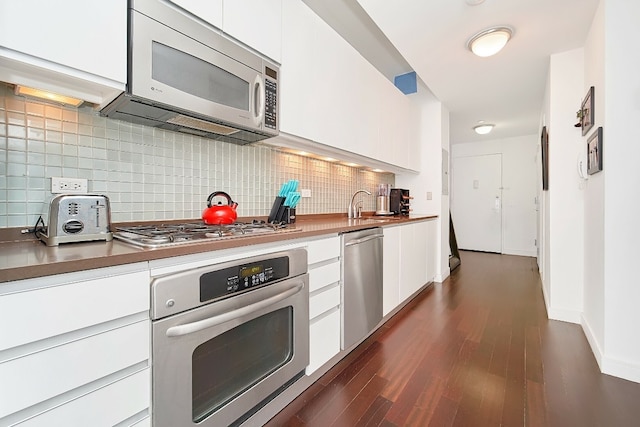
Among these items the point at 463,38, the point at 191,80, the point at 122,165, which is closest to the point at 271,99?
the point at 191,80

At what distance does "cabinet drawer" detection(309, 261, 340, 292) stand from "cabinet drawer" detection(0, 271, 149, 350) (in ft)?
2.77

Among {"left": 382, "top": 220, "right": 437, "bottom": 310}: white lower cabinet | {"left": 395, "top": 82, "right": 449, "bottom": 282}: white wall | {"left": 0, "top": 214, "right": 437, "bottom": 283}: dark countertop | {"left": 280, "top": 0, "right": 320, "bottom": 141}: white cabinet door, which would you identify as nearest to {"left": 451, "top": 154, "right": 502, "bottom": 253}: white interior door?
{"left": 395, "top": 82, "right": 449, "bottom": 282}: white wall

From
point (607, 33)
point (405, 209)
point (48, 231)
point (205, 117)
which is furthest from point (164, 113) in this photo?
point (405, 209)

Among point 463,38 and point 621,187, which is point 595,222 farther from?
point 463,38

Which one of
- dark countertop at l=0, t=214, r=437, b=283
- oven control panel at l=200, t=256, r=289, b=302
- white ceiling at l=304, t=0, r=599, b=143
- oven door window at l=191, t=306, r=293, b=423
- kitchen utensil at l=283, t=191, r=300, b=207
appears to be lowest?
oven door window at l=191, t=306, r=293, b=423

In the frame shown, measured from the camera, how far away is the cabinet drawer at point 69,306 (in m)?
0.63

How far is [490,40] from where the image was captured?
226cm

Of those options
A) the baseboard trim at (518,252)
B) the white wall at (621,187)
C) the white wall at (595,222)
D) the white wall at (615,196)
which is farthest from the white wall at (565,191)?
the baseboard trim at (518,252)

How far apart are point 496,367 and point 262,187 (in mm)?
1979

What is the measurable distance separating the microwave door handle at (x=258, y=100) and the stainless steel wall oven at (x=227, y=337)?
0.75 meters

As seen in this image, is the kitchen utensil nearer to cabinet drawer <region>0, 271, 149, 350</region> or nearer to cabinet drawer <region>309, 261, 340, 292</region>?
cabinet drawer <region>309, 261, 340, 292</region>

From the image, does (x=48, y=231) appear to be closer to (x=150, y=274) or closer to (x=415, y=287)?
(x=150, y=274)

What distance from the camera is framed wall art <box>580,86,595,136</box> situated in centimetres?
208

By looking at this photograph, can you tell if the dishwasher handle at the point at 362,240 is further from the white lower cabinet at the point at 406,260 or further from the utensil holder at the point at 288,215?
the utensil holder at the point at 288,215
